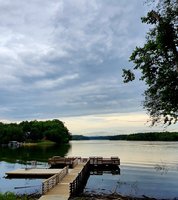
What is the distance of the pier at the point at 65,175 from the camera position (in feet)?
94.9

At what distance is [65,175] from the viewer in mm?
42375

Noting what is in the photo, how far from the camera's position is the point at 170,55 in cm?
2383

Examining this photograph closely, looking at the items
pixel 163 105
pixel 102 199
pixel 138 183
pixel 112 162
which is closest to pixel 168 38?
pixel 163 105

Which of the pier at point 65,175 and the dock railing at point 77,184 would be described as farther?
the dock railing at point 77,184

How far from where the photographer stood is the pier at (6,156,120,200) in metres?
28.9

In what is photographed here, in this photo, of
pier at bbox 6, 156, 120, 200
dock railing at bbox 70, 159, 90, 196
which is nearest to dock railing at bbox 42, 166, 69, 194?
pier at bbox 6, 156, 120, 200

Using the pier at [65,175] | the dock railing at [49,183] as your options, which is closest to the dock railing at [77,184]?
the pier at [65,175]

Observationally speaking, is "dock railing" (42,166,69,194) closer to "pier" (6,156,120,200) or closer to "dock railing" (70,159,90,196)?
"pier" (6,156,120,200)

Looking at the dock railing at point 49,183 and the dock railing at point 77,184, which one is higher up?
the dock railing at point 49,183

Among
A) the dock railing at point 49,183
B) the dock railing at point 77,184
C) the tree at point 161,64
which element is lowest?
the dock railing at point 77,184

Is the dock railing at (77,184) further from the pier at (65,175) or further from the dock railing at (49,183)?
the dock railing at (49,183)

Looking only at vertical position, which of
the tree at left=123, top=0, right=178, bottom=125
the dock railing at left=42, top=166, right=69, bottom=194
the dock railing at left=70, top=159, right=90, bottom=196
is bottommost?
the dock railing at left=70, top=159, right=90, bottom=196

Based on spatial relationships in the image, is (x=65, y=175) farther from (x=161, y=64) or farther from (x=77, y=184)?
(x=161, y=64)

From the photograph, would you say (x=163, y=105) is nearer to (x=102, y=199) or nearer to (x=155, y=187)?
(x=102, y=199)
